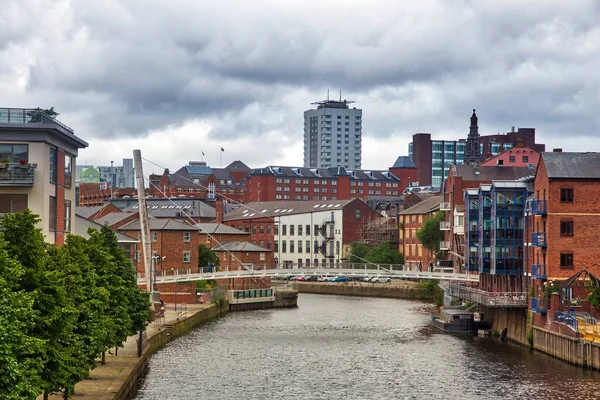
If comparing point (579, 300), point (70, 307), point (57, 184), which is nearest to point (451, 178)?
point (579, 300)

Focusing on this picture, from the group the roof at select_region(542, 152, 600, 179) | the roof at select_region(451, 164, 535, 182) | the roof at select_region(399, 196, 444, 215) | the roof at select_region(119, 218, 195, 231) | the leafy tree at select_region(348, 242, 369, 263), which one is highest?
the roof at select_region(451, 164, 535, 182)

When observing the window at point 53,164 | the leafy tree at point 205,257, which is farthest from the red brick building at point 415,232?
the window at point 53,164

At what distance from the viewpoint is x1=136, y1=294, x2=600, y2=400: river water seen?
54469 mm

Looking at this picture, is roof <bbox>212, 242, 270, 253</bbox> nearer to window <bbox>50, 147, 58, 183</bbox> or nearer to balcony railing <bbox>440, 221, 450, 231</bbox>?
balcony railing <bbox>440, 221, 450, 231</bbox>

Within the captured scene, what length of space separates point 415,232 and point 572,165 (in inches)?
3428

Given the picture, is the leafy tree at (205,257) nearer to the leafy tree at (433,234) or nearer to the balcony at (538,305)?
the leafy tree at (433,234)

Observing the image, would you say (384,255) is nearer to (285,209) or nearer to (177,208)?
(285,209)

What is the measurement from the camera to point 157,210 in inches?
6993

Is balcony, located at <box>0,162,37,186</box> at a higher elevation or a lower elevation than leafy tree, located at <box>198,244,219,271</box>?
higher

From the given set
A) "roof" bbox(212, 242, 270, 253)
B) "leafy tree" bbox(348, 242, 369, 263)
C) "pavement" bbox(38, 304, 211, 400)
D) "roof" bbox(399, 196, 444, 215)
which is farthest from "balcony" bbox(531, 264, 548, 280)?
"leafy tree" bbox(348, 242, 369, 263)

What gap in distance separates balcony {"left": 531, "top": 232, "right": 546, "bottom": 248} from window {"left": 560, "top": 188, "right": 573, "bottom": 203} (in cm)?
256

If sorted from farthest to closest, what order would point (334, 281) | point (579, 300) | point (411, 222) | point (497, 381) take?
point (411, 222), point (334, 281), point (579, 300), point (497, 381)

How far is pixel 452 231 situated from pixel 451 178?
6.91 m

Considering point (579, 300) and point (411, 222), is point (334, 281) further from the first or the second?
point (579, 300)
